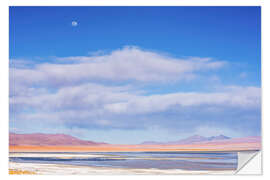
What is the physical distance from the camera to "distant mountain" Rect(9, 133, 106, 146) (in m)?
8.41

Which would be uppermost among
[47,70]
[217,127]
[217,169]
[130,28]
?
[130,28]

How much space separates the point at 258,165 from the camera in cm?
821

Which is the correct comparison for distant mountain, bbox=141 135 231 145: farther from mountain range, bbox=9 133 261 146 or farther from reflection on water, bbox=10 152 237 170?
reflection on water, bbox=10 152 237 170

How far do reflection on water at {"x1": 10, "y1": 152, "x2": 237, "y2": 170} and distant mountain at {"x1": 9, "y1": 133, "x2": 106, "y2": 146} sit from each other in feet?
0.88

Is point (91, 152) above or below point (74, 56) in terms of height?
below

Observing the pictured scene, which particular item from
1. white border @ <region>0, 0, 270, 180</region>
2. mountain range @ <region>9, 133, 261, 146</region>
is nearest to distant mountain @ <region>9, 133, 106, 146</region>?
mountain range @ <region>9, 133, 261, 146</region>

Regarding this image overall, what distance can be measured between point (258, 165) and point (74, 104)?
3646mm

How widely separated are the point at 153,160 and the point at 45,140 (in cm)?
210

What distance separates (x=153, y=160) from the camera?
8.41 m

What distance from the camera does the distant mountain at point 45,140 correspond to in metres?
8.41

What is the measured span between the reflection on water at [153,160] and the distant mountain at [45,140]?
10.5 inches

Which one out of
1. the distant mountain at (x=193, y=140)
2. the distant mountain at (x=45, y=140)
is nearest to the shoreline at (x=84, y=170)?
the distant mountain at (x=45, y=140)
